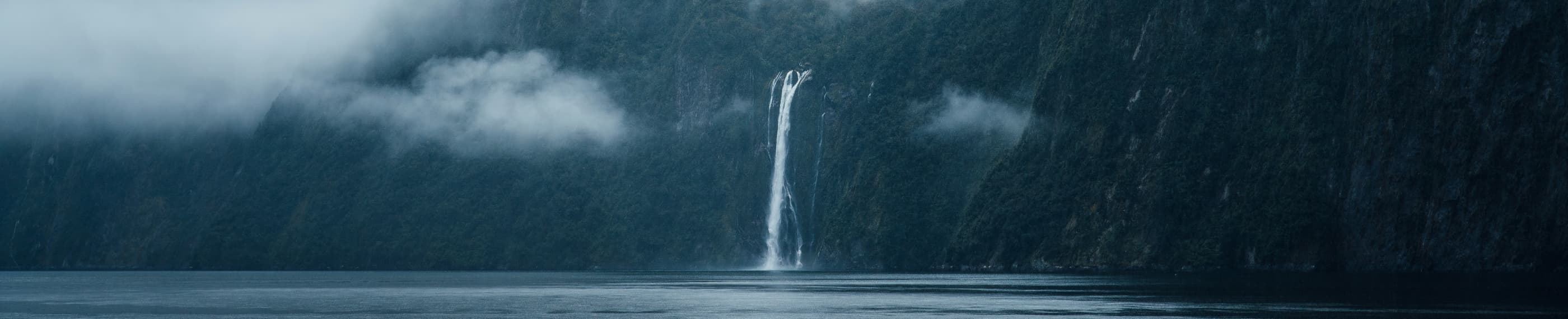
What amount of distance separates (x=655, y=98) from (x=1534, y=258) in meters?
106

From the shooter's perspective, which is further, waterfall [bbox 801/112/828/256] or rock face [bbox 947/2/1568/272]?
waterfall [bbox 801/112/828/256]

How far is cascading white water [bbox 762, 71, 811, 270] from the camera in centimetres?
15925

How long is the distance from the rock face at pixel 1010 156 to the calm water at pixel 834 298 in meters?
12.6

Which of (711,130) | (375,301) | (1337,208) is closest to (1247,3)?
(1337,208)

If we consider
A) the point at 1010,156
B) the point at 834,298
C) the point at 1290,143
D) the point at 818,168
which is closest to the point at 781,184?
the point at 818,168

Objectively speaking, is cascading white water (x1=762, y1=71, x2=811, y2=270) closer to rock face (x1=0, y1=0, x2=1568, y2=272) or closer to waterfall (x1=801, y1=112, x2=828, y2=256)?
rock face (x1=0, y1=0, x2=1568, y2=272)

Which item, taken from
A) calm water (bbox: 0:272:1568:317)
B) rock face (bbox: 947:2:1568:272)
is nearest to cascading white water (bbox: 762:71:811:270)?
rock face (bbox: 947:2:1568:272)

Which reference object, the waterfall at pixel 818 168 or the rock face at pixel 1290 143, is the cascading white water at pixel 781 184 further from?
the rock face at pixel 1290 143

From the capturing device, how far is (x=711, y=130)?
174 m

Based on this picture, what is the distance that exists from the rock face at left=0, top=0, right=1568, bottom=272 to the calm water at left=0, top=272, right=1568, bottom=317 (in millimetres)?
12643

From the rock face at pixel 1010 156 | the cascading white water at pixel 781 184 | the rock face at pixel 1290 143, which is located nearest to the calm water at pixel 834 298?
the rock face at pixel 1290 143

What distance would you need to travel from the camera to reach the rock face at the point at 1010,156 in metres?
103

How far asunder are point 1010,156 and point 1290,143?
27.5 m

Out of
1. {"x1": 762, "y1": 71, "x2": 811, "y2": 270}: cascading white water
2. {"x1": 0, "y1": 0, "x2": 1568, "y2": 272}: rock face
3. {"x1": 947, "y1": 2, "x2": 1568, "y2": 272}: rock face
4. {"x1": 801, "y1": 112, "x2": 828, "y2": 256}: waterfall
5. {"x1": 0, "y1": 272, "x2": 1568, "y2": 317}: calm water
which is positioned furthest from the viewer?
{"x1": 801, "y1": 112, "x2": 828, "y2": 256}: waterfall
